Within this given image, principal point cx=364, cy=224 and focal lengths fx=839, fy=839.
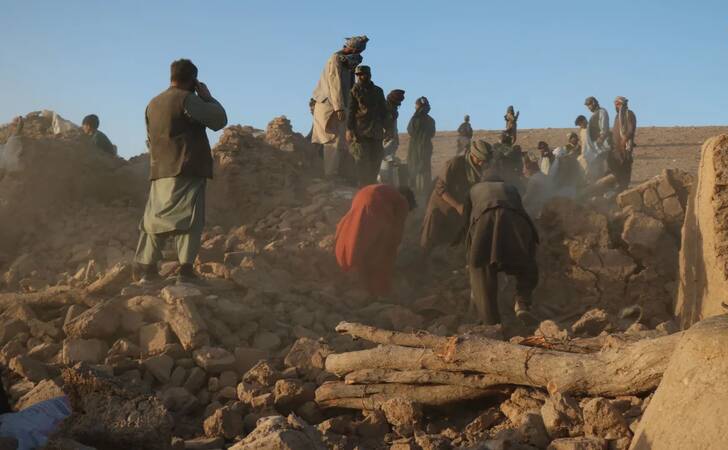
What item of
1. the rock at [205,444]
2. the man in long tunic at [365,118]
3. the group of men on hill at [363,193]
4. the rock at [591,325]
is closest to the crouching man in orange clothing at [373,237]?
the group of men on hill at [363,193]

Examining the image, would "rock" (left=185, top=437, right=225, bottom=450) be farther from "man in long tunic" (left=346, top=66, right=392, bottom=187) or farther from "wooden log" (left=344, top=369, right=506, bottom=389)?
"man in long tunic" (left=346, top=66, right=392, bottom=187)

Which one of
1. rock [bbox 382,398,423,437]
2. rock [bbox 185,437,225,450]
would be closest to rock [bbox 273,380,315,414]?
rock [bbox 185,437,225,450]

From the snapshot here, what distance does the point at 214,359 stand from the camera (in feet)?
16.5

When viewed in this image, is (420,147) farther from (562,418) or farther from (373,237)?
(562,418)

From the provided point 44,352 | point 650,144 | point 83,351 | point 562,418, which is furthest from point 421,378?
point 650,144

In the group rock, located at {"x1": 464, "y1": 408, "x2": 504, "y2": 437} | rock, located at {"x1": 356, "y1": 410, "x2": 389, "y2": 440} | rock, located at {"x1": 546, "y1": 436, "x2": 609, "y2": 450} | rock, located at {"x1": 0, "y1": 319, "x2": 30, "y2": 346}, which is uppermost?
rock, located at {"x1": 0, "y1": 319, "x2": 30, "y2": 346}

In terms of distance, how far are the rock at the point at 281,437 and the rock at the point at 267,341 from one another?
232cm

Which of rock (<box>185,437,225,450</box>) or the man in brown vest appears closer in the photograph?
rock (<box>185,437,225,450</box>)

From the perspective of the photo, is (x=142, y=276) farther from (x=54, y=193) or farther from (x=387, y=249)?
(x=54, y=193)

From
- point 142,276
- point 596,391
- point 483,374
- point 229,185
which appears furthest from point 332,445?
point 229,185

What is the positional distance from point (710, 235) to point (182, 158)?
3.55m

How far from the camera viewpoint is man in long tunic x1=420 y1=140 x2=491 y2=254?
7383 mm

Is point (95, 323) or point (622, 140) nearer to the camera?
point (95, 323)

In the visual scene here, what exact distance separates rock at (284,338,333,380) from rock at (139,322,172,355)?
796mm
